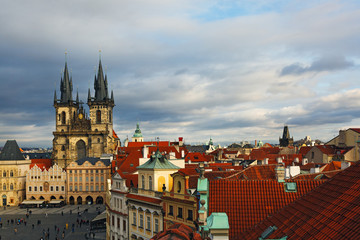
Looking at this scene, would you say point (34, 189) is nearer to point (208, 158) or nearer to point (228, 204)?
point (208, 158)

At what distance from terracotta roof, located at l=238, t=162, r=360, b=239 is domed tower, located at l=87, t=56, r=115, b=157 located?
117 metres

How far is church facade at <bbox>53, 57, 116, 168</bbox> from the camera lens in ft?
409

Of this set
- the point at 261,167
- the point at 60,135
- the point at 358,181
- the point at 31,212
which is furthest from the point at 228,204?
the point at 60,135

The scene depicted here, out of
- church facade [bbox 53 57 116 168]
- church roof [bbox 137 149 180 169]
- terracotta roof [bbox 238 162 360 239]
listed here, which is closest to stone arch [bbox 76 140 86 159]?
church facade [bbox 53 57 116 168]

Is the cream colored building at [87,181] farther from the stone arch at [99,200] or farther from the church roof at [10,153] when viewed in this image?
the church roof at [10,153]

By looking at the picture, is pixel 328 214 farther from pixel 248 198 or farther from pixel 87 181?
pixel 87 181

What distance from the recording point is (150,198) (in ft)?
118

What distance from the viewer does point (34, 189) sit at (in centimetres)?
10338

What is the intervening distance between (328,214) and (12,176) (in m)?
109

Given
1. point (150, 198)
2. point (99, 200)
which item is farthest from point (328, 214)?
point (99, 200)

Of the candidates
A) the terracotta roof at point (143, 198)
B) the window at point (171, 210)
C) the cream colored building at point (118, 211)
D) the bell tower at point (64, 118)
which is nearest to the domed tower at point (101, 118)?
the bell tower at point (64, 118)

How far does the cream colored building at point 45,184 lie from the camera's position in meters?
103

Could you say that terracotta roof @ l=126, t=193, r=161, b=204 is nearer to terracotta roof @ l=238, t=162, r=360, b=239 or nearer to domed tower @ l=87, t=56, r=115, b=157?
terracotta roof @ l=238, t=162, r=360, b=239

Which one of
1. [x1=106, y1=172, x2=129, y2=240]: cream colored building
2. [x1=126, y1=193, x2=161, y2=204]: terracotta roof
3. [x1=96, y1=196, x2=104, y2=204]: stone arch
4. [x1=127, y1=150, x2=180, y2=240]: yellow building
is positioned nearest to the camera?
[x1=126, y1=193, x2=161, y2=204]: terracotta roof
